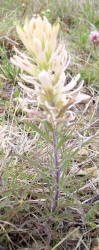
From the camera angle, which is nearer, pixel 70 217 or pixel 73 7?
pixel 70 217

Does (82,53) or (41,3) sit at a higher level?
(41,3)

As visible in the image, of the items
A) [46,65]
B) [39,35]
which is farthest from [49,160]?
[39,35]

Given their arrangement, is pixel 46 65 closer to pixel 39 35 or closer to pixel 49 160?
pixel 39 35

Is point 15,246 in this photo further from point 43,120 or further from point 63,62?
point 63,62

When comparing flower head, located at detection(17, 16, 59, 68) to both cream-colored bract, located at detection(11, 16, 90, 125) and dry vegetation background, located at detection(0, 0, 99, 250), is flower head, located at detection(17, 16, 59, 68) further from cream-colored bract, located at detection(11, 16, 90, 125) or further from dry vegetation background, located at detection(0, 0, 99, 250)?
dry vegetation background, located at detection(0, 0, 99, 250)

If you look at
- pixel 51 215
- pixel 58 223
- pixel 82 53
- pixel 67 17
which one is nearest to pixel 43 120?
pixel 51 215

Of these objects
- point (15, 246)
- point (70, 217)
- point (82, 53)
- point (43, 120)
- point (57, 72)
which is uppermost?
point (82, 53)

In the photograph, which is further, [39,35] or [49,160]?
[49,160]
